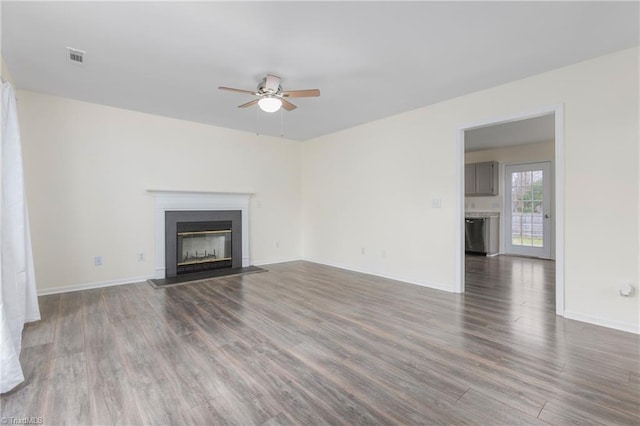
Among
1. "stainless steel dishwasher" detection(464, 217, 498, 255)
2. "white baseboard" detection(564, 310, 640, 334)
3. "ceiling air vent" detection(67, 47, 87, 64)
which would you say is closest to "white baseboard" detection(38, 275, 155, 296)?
"ceiling air vent" detection(67, 47, 87, 64)

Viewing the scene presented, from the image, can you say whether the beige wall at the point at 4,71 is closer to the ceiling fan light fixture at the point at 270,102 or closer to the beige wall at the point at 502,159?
the ceiling fan light fixture at the point at 270,102

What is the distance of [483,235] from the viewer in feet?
22.3

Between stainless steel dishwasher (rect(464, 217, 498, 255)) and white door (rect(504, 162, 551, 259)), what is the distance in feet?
0.87

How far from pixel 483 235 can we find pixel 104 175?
733 cm

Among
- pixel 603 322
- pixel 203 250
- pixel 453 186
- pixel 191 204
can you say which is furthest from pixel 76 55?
pixel 603 322

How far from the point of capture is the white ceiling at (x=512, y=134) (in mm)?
4883

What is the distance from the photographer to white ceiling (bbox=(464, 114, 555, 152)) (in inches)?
192

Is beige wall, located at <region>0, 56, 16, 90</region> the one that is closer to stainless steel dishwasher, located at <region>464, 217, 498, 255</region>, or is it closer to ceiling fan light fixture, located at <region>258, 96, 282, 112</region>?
ceiling fan light fixture, located at <region>258, 96, 282, 112</region>

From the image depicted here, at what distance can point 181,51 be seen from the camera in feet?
8.61

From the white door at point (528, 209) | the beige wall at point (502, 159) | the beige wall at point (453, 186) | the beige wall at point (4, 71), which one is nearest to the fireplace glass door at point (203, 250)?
the beige wall at point (453, 186)

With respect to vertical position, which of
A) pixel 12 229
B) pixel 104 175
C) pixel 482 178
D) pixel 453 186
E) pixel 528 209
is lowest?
pixel 12 229

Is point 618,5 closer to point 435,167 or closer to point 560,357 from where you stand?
point 435,167

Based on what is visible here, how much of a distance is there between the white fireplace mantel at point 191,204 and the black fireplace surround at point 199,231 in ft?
0.20

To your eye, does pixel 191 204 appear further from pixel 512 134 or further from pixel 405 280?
pixel 512 134
